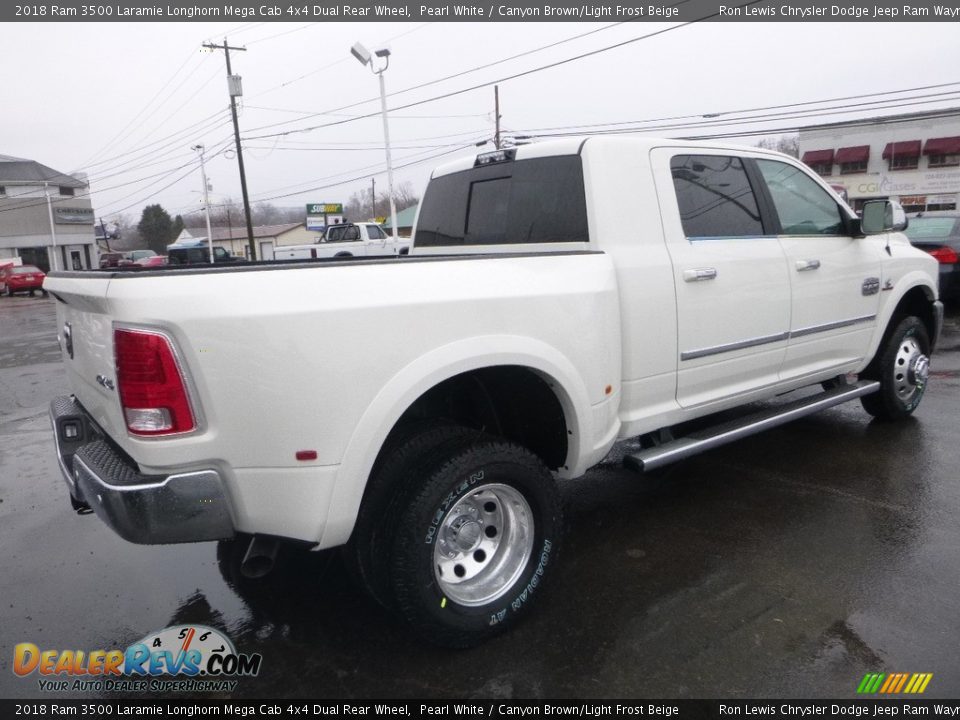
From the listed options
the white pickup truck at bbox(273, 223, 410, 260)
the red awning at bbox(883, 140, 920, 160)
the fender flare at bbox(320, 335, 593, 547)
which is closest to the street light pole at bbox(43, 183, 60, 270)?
the white pickup truck at bbox(273, 223, 410, 260)

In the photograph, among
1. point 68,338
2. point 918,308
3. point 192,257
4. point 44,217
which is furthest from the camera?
point 44,217

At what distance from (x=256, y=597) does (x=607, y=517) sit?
1979 millimetres

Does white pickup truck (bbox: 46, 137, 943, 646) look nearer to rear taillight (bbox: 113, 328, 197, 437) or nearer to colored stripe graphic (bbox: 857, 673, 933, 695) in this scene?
rear taillight (bbox: 113, 328, 197, 437)

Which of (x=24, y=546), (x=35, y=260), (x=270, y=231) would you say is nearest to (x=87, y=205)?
(x=35, y=260)

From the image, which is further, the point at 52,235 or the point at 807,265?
the point at 52,235

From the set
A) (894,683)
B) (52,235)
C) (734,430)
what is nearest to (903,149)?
(734,430)

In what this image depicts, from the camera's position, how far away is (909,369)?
17.2ft

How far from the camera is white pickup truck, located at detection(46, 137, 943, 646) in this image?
2.22 meters

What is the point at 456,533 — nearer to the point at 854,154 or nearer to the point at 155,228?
the point at 854,154

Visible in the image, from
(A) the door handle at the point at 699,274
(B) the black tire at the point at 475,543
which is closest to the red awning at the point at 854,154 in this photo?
(A) the door handle at the point at 699,274

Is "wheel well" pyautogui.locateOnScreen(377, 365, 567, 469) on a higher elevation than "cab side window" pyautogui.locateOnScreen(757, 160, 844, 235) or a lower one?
lower

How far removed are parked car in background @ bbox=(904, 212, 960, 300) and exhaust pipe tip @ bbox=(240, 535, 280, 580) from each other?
1061cm

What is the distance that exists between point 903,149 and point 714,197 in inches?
1579

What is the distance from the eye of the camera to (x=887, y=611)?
2887 millimetres
